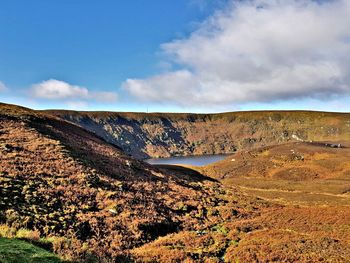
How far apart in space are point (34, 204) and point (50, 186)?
4674 millimetres

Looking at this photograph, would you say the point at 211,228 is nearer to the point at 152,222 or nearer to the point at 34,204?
the point at 152,222

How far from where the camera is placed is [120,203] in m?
29.4

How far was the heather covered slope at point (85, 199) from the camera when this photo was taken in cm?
2117

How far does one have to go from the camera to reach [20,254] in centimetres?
998

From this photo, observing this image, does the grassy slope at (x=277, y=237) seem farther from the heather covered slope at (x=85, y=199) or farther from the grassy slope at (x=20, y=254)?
the grassy slope at (x=20, y=254)

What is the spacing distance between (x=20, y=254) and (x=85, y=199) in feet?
61.9

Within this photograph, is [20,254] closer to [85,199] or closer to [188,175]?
[85,199]

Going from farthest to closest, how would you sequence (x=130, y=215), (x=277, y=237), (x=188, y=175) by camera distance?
(x=188, y=175) < (x=130, y=215) < (x=277, y=237)

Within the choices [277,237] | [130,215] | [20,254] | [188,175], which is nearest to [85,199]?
[130,215]

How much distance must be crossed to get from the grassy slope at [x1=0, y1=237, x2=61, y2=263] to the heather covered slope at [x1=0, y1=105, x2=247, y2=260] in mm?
1646

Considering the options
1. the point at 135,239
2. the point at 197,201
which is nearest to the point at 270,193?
the point at 197,201

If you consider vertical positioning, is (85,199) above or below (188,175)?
above

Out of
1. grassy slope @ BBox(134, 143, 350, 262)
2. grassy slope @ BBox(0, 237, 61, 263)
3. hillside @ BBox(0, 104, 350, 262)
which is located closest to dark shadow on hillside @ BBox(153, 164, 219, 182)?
hillside @ BBox(0, 104, 350, 262)

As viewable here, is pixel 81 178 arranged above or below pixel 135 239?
above
